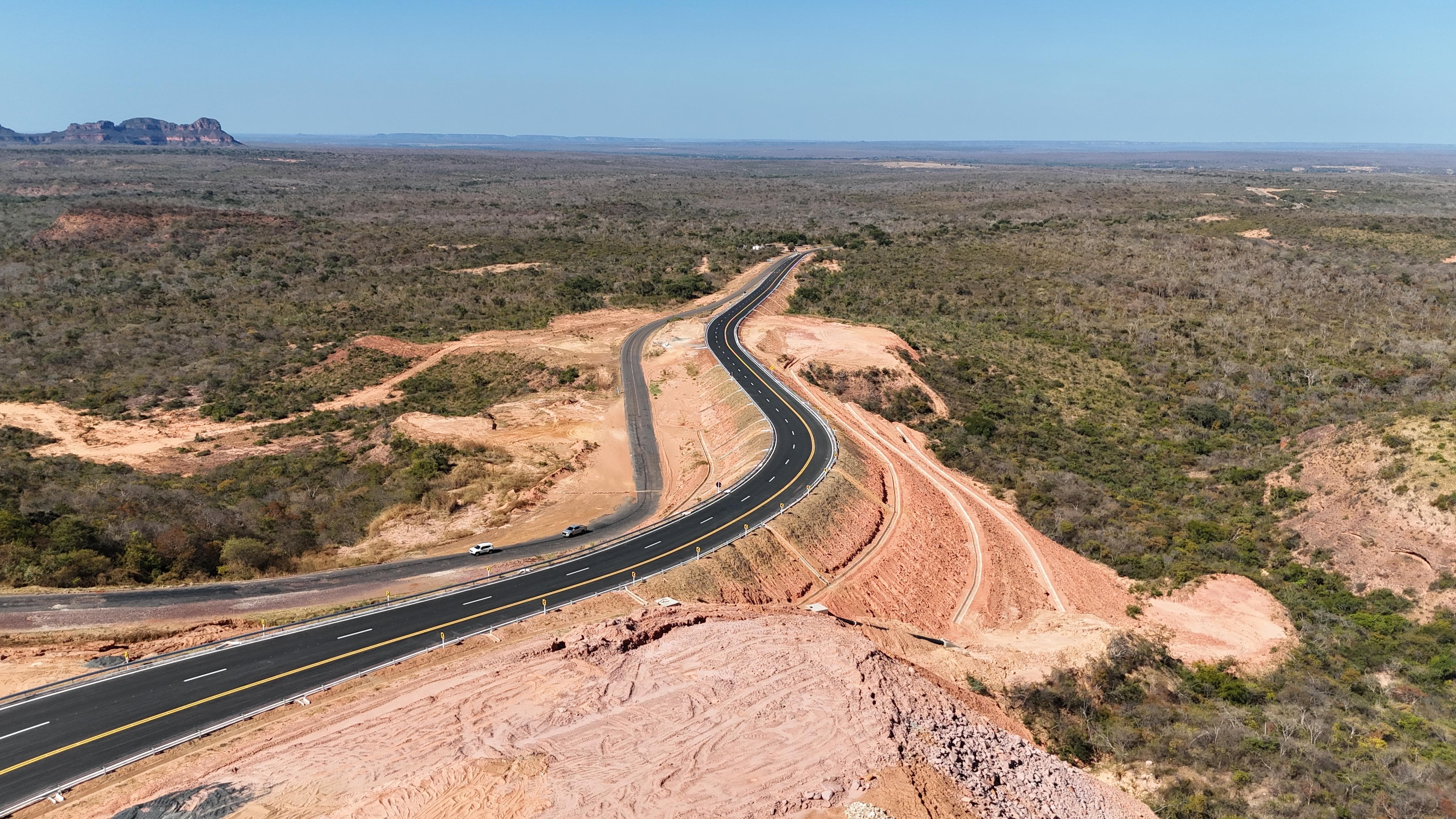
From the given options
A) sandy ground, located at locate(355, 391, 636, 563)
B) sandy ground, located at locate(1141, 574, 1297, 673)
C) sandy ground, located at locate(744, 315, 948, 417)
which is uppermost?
sandy ground, located at locate(744, 315, 948, 417)

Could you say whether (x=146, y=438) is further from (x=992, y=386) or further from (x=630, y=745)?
(x=992, y=386)

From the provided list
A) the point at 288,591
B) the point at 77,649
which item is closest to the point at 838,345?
the point at 288,591

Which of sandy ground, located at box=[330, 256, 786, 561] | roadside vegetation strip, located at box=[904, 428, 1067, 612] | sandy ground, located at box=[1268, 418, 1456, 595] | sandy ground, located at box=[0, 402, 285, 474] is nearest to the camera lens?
sandy ground, located at box=[1268, 418, 1456, 595]

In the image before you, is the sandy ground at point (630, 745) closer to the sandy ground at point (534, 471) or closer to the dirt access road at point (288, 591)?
the dirt access road at point (288, 591)

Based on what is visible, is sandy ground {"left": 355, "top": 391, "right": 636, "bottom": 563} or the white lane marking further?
Answer: sandy ground {"left": 355, "top": 391, "right": 636, "bottom": 563}

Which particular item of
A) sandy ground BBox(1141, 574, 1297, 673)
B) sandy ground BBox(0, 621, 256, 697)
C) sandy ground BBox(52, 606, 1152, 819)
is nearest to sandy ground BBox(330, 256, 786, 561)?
sandy ground BBox(0, 621, 256, 697)

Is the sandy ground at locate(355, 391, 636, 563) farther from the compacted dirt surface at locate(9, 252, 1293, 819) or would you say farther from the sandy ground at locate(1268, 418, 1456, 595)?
the sandy ground at locate(1268, 418, 1456, 595)

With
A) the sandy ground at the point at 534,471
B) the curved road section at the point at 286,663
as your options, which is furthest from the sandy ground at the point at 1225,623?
the sandy ground at the point at 534,471
